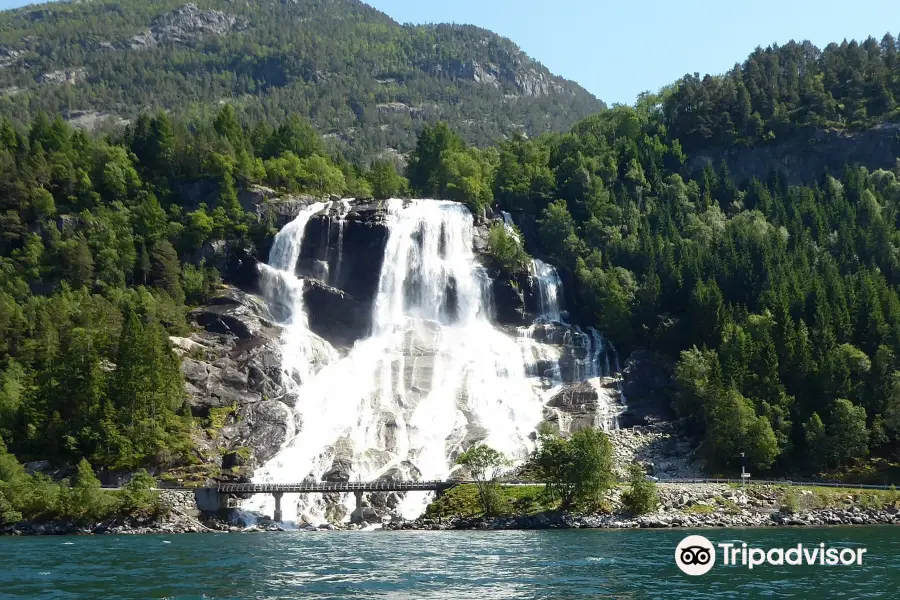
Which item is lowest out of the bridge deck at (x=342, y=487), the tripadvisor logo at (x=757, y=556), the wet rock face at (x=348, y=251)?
the tripadvisor logo at (x=757, y=556)

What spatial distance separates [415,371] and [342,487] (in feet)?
94.2

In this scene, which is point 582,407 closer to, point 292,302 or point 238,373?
point 238,373

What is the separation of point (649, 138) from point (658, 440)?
68.6 m

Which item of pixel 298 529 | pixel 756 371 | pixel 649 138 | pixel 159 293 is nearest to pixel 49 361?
pixel 159 293

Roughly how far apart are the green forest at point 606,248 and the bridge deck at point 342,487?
11.0m

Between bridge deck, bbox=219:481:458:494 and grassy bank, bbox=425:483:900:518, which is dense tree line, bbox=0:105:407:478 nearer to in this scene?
bridge deck, bbox=219:481:458:494

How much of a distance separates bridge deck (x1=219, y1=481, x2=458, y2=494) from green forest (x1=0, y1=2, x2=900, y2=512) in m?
11.0

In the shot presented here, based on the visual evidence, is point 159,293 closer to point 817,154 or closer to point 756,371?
point 756,371

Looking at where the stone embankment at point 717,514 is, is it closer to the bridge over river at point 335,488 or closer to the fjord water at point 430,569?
the bridge over river at point 335,488

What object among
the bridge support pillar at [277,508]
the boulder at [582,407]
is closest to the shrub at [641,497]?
the boulder at [582,407]

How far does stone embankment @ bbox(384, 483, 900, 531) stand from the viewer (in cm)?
7225

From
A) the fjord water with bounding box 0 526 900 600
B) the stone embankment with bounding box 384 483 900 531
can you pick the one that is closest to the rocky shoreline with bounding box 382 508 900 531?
the stone embankment with bounding box 384 483 900 531

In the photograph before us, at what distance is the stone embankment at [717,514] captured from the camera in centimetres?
7225

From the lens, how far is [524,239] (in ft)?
440
